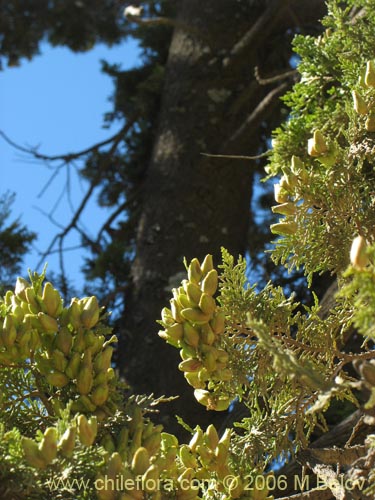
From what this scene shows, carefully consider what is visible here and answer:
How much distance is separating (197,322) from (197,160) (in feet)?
4.91

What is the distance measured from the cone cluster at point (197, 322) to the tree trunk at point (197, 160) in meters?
0.97

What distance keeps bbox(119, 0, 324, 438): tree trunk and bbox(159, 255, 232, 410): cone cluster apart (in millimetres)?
970

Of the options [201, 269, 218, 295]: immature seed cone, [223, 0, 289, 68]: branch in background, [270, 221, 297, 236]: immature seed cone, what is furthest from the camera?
[223, 0, 289, 68]: branch in background

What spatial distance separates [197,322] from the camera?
99cm

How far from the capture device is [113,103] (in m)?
3.25

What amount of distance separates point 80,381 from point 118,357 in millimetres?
1248

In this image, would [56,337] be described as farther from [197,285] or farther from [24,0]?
[24,0]

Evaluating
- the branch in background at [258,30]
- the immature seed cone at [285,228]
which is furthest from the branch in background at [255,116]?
the immature seed cone at [285,228]

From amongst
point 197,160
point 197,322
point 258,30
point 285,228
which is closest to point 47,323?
point 197,322

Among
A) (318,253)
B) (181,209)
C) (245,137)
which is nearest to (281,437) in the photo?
(318,253)

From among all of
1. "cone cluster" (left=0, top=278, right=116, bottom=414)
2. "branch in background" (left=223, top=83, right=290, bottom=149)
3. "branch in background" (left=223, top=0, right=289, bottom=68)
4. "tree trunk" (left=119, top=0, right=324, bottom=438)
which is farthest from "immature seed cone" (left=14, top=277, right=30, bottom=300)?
"branch in background" (left=223, top=0, right=289, bottom=68)

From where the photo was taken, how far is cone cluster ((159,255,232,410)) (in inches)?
38.6

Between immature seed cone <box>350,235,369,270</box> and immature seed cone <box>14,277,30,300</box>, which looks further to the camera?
immature seed cone <box>14,277,30,300</box>

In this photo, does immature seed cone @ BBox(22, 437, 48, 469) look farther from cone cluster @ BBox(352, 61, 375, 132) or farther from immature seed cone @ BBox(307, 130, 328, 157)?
cone cluster @ BBox(352, 61, 375, 132)
